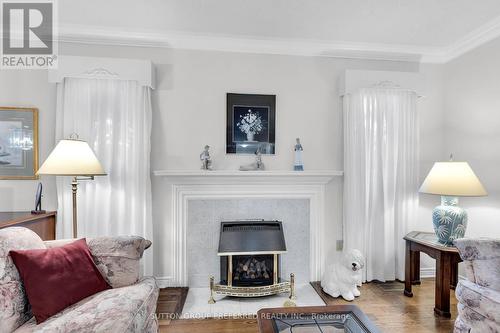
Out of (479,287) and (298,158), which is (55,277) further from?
(479,287)

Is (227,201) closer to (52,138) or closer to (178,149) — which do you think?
(178,149)

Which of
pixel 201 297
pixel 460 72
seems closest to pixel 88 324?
pixel 201 297

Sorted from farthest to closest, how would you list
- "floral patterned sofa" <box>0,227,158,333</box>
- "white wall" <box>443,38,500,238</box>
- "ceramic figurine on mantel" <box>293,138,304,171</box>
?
"ceramic figurine on mantel" <box>293,138,304,171</box>
"white wall" <box>443,38,500,238</box>
"floral patterned sofa" <box>0,227,158,333</box>

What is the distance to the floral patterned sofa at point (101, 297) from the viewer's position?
1272 millimetres

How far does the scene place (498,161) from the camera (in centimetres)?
256

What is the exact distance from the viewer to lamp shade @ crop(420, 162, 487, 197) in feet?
7.65

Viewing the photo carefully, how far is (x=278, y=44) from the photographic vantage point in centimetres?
288

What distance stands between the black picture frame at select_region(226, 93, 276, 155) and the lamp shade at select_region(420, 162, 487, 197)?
1509 millimetres

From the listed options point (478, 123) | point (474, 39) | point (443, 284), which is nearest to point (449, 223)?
point (443, 284)

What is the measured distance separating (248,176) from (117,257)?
1.39 m

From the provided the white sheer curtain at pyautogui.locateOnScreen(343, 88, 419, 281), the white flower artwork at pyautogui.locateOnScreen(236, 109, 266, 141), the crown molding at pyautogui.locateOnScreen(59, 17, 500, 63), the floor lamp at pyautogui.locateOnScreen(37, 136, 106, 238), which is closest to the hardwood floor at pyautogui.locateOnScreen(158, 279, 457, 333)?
the white sheer curtain at pyautogui.locateOnScreen(343, 88, 419, 281)

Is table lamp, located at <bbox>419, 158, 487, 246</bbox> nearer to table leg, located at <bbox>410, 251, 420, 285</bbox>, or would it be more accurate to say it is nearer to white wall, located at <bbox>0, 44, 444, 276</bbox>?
table leg, located at <bbox>410, 251, 420, 285</bbox>

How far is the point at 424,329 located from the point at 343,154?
5.43 feet

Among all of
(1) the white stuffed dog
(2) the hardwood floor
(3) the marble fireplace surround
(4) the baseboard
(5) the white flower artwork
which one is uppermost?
(5) the white flower artwork
